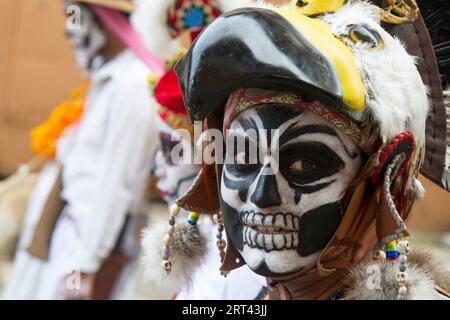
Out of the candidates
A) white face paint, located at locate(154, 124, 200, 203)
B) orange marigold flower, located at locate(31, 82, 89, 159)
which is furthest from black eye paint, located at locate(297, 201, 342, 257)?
orange marigold flower, located at locate(31, 82, 89, 159)

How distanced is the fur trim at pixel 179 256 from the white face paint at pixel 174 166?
28.2 inches

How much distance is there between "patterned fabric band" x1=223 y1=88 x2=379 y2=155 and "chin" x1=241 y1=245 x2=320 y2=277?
29 centimetres

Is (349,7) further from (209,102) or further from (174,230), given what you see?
(174,230)

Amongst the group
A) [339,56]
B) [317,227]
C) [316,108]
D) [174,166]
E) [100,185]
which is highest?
[339,56]

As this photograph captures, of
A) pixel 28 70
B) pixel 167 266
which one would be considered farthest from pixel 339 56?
pixel 28 70

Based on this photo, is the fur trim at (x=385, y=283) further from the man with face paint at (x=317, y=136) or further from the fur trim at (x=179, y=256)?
the fur trim at (x=179, y=256)

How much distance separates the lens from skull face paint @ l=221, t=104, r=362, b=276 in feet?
6.52

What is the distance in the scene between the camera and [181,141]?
3.14 meters

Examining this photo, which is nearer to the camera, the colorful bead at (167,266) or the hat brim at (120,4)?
the colorful bead at (167,266)

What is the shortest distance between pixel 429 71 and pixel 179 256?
84 cm

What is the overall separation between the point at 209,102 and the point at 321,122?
10.8 inches

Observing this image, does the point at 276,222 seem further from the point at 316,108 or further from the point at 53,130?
the point at 53,130

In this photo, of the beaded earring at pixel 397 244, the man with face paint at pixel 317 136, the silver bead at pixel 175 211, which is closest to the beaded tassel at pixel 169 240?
the silver bead at pixel 175 211

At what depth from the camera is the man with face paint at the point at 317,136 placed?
1.90 m
